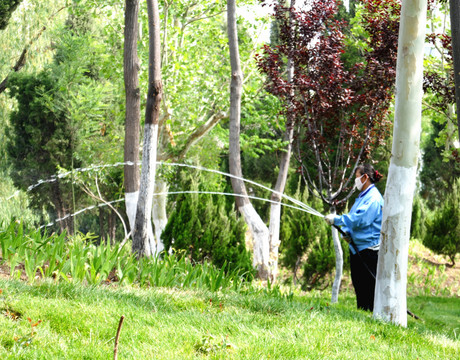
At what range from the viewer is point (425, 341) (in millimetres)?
4000

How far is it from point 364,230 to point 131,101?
13.1ft

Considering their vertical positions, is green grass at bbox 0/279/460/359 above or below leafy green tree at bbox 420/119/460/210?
below

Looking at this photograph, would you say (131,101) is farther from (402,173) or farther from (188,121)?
(188,121)

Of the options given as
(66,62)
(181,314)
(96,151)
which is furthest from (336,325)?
(66,62)

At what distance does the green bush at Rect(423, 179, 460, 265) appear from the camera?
1350cm

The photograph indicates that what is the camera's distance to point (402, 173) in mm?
4828

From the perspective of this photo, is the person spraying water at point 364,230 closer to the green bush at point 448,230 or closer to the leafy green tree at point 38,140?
the green bush at point 448,230

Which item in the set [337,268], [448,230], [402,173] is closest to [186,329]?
[402,173]

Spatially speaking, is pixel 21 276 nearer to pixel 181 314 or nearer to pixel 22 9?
pixel 181 314

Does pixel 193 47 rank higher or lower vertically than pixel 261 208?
higher

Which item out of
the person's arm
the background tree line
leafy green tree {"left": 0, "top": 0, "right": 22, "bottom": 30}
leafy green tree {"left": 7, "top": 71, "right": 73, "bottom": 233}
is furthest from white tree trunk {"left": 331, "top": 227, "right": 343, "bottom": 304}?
leafy green tree {"left": 7, "top": 71, "right": 73, "bottom": 233}

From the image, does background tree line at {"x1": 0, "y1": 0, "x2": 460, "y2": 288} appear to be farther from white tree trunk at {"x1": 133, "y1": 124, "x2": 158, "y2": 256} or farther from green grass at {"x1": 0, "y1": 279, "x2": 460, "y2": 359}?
green grass at {"x1": 0, "y1": 279, "x2": 460, "y2": 359}

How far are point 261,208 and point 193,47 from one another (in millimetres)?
6867

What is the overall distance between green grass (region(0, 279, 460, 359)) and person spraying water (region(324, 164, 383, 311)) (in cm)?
104
